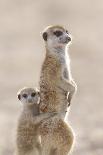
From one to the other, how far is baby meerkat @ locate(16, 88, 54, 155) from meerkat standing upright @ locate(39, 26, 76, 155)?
128 mm

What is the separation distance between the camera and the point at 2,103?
70.0 ft

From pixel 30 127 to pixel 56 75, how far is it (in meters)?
0.74

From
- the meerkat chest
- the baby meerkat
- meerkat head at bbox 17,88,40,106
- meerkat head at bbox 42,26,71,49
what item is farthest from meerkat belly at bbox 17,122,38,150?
meerkat head at bbox 42,26,71,49

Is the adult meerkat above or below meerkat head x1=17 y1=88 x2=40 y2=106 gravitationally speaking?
above

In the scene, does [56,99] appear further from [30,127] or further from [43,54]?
[43,54]

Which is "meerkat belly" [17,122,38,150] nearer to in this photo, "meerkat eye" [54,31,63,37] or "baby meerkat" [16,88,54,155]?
"baby meerkat" [16,88,54,155]

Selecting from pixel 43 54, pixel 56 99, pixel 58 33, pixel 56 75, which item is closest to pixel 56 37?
pixel 58 33

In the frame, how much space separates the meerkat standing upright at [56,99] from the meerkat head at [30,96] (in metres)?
0.34

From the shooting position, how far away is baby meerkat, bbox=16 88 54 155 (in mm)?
13281

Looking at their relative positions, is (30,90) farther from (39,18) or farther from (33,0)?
(33,0)

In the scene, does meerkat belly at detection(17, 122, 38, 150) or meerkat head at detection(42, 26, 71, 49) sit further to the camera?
meerkat head at detection(42, 26, 71, 49)

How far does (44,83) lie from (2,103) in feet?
26.8

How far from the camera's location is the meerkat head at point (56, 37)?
13695 mm

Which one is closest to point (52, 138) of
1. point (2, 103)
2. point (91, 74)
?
point (2, 103)
